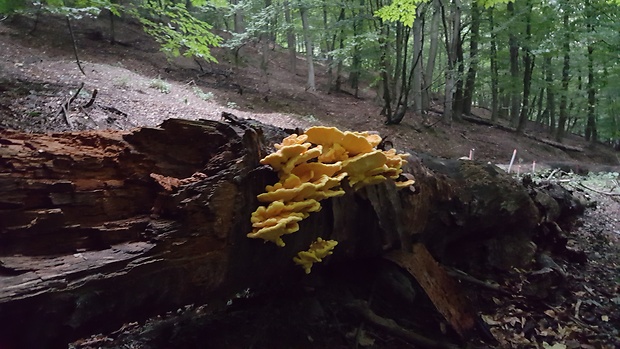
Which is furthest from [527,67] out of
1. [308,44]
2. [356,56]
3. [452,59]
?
[308,44]

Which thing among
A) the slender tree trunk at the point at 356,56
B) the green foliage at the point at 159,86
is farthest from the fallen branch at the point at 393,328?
the slender tree trunk at the point at 356,56

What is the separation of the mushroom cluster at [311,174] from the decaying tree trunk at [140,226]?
4.5 inches

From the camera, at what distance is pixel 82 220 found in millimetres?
2006

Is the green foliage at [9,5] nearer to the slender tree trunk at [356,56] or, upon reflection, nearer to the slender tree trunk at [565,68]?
the slender tree trunk at [356,56]

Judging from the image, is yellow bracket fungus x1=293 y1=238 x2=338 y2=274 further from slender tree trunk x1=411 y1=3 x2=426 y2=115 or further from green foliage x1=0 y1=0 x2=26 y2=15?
slender tree trunk x1=411 y1=3 x2=426 y2=115

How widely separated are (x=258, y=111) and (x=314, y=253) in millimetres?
11343

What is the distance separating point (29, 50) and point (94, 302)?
14.4 metres

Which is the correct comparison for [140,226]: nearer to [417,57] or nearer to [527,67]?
[417,57]

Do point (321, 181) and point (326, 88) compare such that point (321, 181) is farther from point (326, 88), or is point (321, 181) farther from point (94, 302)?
point (326, 88)

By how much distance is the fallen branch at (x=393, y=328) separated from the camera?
9.64 feet

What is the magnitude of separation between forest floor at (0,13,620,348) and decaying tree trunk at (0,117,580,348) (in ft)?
2.27

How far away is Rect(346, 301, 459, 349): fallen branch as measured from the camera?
2939 millimetres

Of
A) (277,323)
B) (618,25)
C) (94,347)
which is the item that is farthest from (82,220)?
(618,25)

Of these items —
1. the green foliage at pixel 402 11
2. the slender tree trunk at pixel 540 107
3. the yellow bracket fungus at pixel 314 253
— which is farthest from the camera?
the slender tree trunk at pixel 540 107
